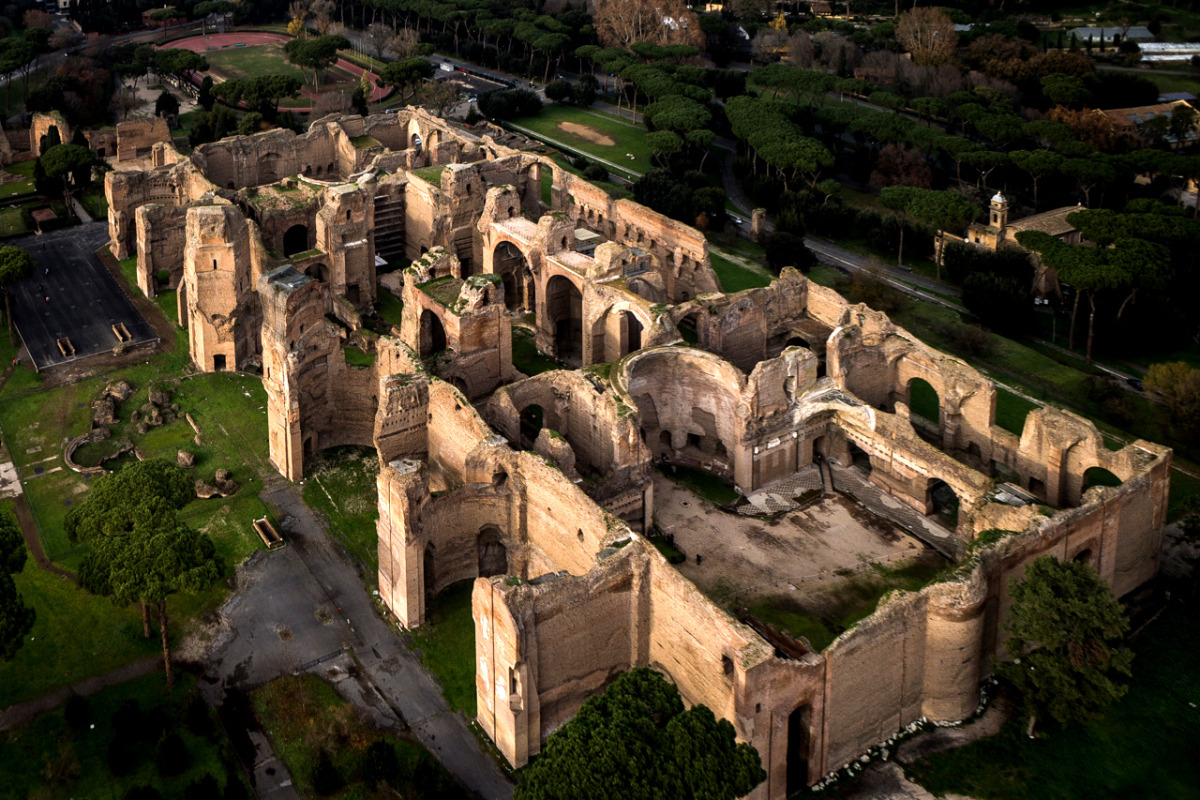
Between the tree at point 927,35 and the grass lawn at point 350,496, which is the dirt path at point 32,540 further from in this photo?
the tree at point 927,35

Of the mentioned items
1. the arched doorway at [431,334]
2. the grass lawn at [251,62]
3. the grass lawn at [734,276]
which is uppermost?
the grass lawn at [251,62]

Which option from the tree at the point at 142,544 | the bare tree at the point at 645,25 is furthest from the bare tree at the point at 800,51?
the tree at the point at 142,544

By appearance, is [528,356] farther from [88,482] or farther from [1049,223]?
[1049,223]

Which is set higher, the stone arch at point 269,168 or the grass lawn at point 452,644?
the stone arch at point 269,168

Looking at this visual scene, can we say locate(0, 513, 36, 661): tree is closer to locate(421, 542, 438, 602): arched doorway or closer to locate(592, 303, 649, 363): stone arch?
locate(421, 542, 438, 602): arched doorway

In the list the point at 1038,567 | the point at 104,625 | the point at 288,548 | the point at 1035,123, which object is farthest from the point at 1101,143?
the point at 104,625

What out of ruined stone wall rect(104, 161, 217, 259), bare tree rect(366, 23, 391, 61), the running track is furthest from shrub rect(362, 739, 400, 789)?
bare tree rect(366, 23, 391, 61)

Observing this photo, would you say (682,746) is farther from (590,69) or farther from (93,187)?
(590,69)
